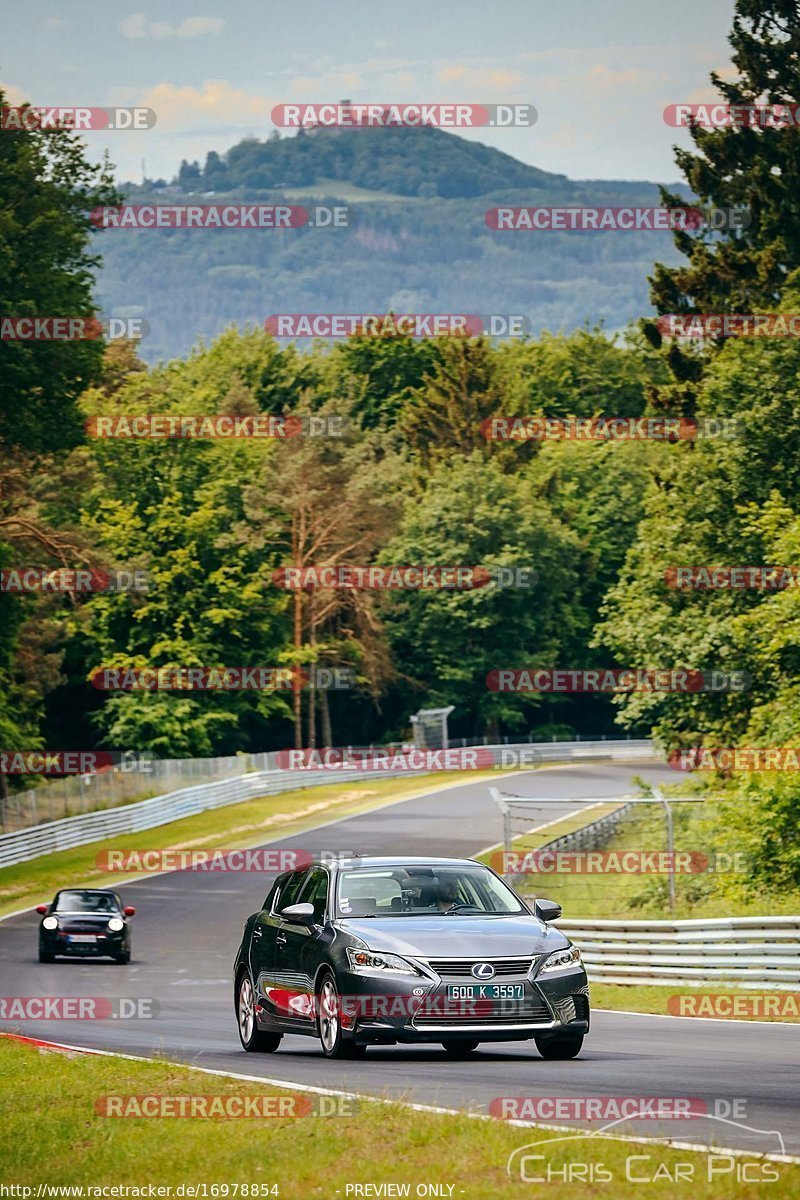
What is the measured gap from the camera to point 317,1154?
9.32 metres

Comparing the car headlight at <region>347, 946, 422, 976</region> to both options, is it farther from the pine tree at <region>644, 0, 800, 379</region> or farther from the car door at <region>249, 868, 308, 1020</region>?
the pine tree at <region>644, 0, 800, 379</region>

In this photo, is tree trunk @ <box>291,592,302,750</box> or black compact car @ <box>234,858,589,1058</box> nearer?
black compact car @ <box>234,858,589,1058</box>

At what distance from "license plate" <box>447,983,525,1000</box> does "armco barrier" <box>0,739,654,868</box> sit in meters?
40.8

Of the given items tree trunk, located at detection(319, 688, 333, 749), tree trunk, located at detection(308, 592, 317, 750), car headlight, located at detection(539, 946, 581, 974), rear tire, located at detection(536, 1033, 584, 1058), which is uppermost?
car headlight, located at detection(539, 946, 581, 974)

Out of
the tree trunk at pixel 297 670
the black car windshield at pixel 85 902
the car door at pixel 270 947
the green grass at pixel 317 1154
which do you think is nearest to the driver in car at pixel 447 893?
the car door at pixel 270 947

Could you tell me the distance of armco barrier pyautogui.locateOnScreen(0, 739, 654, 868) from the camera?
2159 inches

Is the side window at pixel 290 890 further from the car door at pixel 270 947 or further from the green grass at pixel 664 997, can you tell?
the green grass at pixel 664 997

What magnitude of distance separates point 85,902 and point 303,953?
20.1 metres

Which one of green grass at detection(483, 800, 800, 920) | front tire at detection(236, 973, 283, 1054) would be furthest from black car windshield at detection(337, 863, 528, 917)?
green grass at detection(483, 800, 800, 920)

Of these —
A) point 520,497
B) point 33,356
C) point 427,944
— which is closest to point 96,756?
point 520,497

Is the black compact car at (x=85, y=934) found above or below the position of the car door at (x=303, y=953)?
below

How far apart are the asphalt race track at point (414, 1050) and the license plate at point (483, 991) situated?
0.51m

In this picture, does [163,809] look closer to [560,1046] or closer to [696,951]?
[696,951]

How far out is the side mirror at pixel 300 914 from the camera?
1466 centimetres
